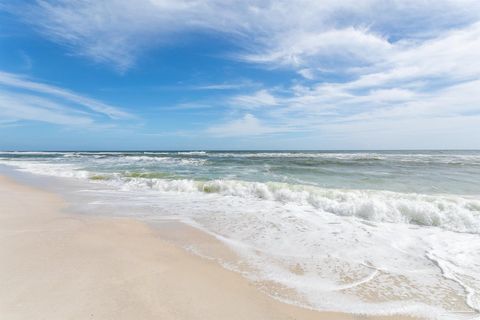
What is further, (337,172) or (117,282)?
(337,172)

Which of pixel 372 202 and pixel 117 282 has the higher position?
pixel 372 202

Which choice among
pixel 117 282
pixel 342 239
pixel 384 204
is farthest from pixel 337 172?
pixel 117 282

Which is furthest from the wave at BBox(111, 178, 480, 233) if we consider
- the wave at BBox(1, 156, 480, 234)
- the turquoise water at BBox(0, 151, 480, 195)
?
the turquoise water at BBox(0, 151, 480, 195)

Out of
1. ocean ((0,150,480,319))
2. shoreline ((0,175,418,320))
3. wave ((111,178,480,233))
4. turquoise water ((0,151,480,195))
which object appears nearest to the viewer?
shoreline ((0,175,418,320))

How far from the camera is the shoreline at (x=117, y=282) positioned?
261cm

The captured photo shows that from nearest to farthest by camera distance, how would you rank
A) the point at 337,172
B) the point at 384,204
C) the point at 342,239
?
1. the point at 342,239
2. the point at 384,204
3. the point at 337,172

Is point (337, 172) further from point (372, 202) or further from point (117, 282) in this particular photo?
point (117, 282)

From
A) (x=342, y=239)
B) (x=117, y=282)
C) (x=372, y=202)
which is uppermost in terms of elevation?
(x=372, y=202)

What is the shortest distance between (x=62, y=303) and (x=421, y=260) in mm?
→ 4578

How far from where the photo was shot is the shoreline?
261cm

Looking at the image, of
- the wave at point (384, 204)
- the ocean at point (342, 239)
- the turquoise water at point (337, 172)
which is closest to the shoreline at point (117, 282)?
the ocean at point (342, 239)

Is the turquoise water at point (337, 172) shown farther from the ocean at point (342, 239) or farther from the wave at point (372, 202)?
the wave at point (372, 202)

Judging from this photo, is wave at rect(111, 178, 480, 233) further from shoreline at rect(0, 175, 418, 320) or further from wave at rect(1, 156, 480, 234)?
shoreline at rect(0, 175, 418, 320)

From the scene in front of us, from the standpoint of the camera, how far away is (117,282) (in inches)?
123
